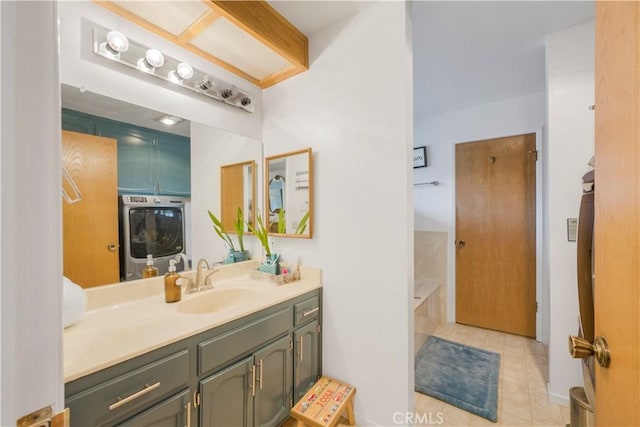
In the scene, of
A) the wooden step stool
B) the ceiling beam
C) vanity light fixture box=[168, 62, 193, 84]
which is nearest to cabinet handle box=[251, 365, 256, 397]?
the wooden step stool

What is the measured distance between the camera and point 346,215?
163 centimetres

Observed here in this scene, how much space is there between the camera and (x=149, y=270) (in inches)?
57.6

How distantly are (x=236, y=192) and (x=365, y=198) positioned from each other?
100 cm

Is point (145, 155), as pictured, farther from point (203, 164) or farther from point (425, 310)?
point (425, 310)

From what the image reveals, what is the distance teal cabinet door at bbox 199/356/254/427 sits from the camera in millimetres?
1090

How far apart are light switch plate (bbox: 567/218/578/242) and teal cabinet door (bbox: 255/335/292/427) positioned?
1936 millimetres

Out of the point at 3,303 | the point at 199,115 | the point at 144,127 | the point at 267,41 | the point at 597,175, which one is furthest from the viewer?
the point at 199,115

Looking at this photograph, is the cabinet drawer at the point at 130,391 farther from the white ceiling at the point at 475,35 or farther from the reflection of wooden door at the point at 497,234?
the reflection of wooden door at the point at 497,234

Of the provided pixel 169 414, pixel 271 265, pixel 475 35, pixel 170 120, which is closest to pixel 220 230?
pixel 271 265

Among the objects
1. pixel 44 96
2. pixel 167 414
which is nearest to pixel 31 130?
pixel 44 96

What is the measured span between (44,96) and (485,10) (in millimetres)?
2167

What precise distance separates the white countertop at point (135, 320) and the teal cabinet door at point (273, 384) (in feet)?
0.84

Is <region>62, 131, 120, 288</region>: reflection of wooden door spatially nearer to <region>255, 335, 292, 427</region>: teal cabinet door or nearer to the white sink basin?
the white sink basin

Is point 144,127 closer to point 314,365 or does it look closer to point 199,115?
point 199,115
